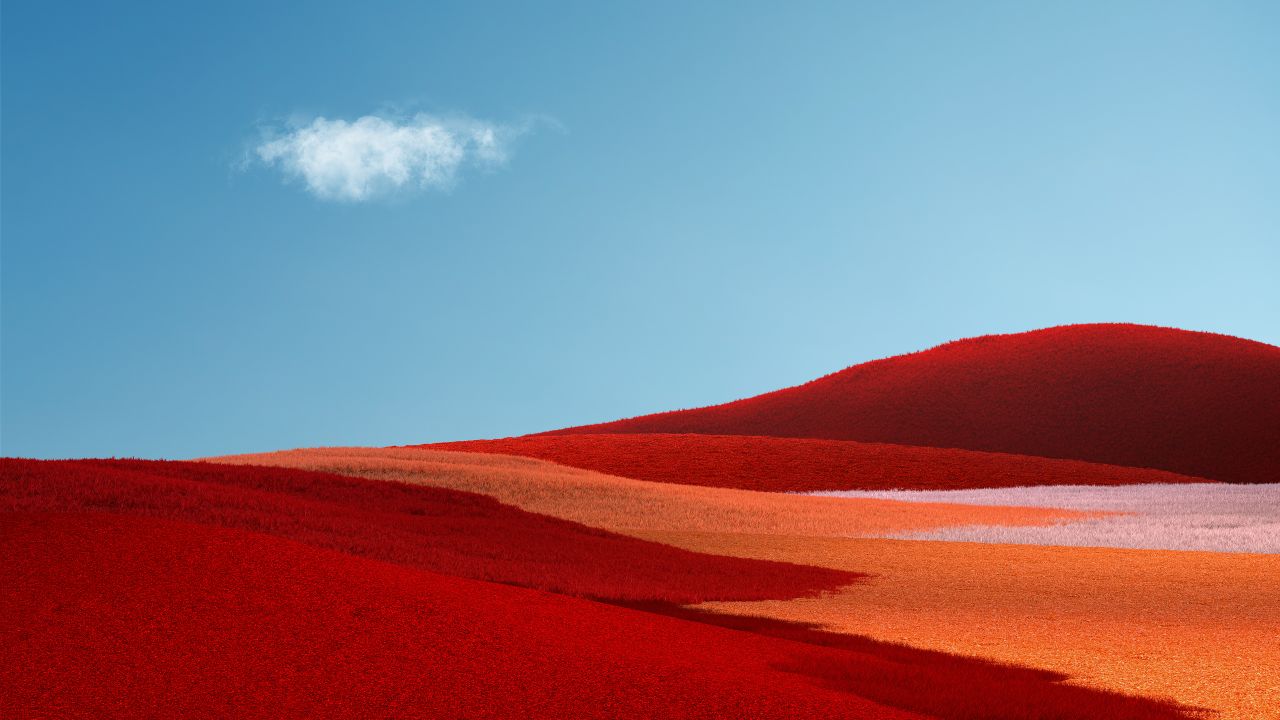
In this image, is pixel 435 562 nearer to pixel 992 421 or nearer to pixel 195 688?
pixel 195 688

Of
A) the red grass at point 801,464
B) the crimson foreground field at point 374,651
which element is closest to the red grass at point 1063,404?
the red grass at point 801,464

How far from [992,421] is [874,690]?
4208 centimetres

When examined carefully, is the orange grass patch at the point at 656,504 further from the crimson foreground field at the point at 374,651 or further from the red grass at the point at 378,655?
the red grass at the point at 378,655

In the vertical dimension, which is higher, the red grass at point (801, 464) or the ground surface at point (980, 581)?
the red grass at point (801, 464)

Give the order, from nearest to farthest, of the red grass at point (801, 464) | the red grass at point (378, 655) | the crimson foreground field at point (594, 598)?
the red grass at point (378, 655) → the crimson foreground field at point (594, 598) → the red grass at point (801, 464)

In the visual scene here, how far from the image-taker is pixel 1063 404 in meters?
47.7

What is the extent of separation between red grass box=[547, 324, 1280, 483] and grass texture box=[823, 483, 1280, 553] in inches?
484

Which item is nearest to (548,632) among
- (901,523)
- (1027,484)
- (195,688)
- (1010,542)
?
(195,688)

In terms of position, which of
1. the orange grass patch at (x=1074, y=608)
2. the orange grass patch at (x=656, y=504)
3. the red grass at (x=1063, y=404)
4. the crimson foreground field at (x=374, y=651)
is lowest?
the orange grass patch at (x=1074, y=608)

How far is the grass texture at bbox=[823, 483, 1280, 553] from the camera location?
1883 centimetres

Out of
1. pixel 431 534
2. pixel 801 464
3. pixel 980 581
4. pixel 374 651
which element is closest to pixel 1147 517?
pixel 980 581

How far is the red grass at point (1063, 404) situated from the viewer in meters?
43.2

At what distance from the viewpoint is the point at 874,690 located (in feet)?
23.4

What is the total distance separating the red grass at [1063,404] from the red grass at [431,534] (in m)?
32.2
